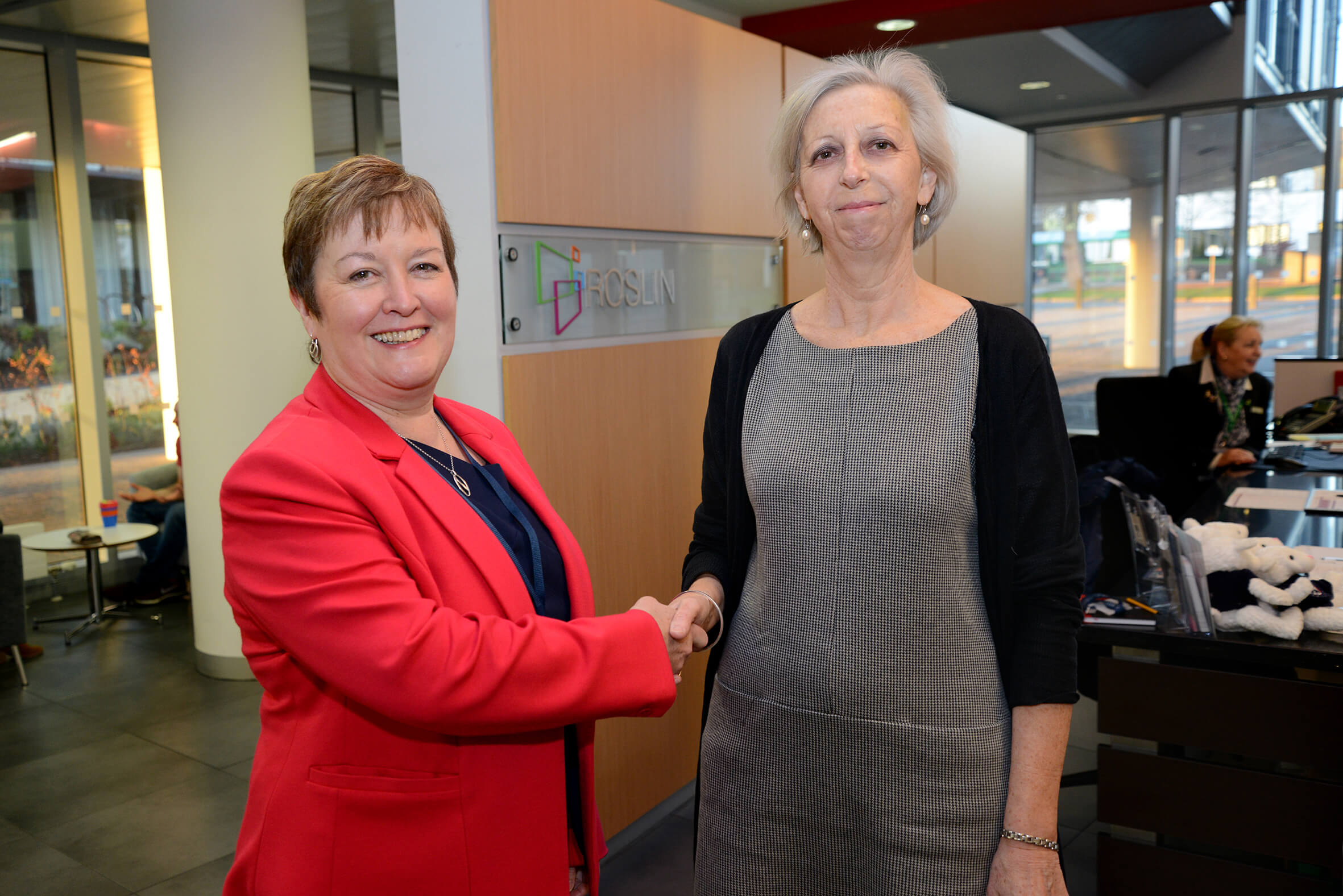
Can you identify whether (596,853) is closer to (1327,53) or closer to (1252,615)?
(1252,615)

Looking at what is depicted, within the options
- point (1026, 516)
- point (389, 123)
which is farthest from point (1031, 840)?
point (389, 123)

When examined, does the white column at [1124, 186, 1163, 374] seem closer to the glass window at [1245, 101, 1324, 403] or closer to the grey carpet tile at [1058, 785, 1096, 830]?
the glass window at [1245, 101, 1324, 403]

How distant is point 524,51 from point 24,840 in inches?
131

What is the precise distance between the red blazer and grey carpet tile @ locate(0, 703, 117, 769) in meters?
3.93

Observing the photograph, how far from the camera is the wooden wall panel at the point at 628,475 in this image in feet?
9.63

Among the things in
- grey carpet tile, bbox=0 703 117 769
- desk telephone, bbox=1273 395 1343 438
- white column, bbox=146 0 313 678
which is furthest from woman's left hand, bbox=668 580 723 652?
desk telephone, bbox=1273 395 1343 438

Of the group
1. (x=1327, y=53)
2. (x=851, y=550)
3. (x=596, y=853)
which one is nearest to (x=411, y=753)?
(x=596, y=853)

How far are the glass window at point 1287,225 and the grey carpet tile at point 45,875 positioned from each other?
9.85 m

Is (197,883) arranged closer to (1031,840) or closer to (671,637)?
(671,637)

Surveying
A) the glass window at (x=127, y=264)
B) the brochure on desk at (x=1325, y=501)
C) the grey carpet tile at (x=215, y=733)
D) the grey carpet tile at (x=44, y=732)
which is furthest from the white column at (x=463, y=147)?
the glass window at (x=127, y=264)

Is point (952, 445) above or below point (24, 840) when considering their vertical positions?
above

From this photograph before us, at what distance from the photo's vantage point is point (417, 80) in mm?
2754

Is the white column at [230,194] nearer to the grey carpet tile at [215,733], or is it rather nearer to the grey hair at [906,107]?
the grey carpet tile at [215,733]

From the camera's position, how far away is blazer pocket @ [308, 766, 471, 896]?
4.12 ft
